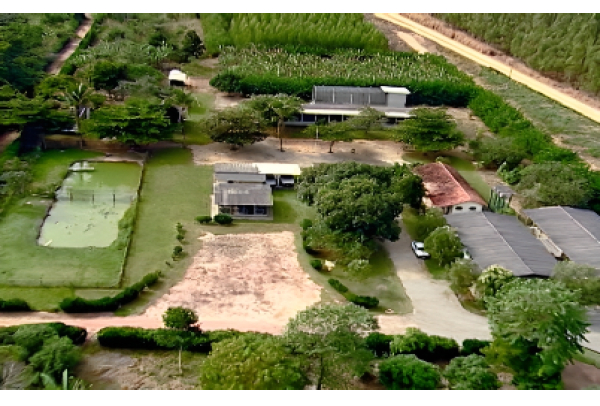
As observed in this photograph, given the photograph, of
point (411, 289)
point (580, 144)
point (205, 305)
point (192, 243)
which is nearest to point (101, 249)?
point (192, 243)

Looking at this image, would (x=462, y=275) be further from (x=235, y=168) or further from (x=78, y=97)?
(x=78, y=97)

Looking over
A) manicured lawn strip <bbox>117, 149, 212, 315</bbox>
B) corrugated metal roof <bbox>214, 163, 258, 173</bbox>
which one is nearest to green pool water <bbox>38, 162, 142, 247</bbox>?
manicured lawn strip <bbox>117, 149, 212, 315</bbox>

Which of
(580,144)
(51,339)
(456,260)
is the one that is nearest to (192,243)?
(51,339)

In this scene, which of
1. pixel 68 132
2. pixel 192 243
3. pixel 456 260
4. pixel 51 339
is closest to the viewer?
pixel 51 339

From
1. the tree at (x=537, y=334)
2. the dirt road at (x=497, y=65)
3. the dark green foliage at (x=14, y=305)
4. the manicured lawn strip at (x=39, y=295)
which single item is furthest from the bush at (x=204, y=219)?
the dirt road at (x=497, y=65)

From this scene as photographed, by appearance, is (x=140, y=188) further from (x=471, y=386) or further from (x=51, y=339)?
(x=471, y=386)

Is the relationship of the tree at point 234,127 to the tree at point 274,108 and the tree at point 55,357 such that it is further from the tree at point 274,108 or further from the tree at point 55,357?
the tree at point 55,357

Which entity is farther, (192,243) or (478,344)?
(192,243)

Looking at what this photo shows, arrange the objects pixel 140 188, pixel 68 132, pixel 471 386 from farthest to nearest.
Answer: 1. pixel 68 132
2. pixel 140 188
3. pixel 471 386
